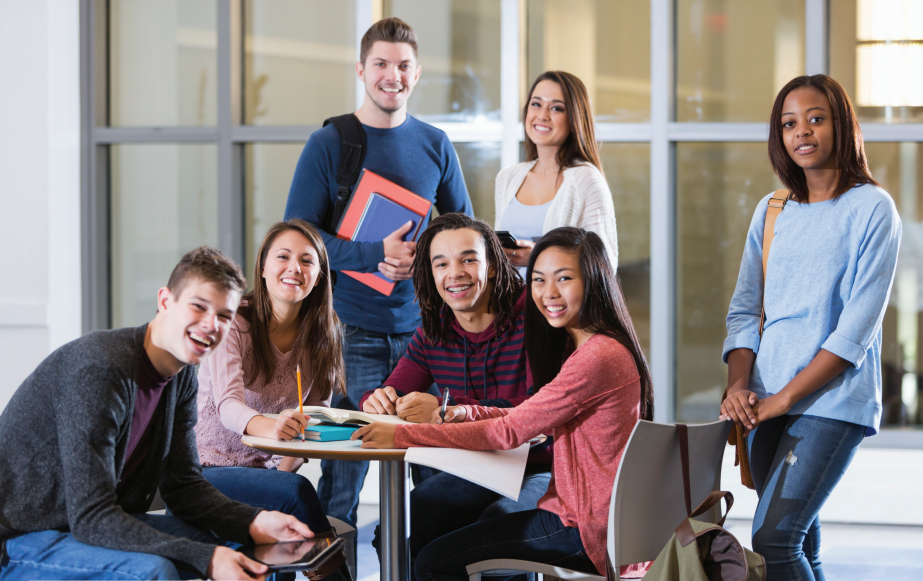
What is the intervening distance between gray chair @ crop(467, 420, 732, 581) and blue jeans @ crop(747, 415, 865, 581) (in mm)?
154

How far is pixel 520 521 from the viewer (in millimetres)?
1892

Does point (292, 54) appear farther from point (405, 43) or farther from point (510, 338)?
point (510, 338)

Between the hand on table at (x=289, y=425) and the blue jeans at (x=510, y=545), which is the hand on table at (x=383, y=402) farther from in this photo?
the blue jeans at (x=510, y=545)

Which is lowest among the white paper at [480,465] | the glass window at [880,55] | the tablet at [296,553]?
the tablet at [296,553]

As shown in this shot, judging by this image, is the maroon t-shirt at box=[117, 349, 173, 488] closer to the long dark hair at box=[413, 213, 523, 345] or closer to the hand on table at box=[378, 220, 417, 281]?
the long dark hair at box=[413, 213, 523, 345]

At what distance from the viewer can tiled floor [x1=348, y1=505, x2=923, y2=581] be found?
3194mm

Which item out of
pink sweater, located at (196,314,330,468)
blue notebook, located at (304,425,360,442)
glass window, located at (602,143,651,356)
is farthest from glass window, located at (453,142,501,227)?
blue notebook, located at (304,425,360,442)

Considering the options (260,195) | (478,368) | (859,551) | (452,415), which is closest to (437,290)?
(478,368)

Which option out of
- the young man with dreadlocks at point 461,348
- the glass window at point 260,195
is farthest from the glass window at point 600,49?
the young man with dreadlocks at point 461,348

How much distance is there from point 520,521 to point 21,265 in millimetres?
3417

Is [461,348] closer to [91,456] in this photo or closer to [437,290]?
[437,290]

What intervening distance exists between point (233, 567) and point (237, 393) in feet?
2.72

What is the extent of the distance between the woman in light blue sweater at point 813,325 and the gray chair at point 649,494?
18 cm

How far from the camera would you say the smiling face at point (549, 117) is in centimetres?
274
